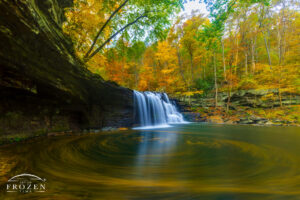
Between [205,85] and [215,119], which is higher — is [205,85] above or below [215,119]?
above

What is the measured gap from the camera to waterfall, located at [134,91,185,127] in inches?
393

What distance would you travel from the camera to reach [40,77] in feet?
12.4

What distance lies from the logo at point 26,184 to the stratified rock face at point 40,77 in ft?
9.73

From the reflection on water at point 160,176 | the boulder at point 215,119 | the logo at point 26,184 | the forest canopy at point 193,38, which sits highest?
the forest canopy at point 193,38

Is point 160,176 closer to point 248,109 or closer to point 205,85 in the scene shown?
point 248,109

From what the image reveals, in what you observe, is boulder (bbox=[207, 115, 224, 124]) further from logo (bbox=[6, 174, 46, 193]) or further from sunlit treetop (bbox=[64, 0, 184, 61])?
logo (bbox=[6, 174, 46, 193])

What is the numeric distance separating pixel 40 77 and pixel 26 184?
137 inches

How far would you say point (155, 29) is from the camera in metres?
8.54

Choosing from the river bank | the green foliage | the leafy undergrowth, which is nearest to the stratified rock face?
the river bank

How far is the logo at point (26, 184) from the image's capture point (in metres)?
1.42

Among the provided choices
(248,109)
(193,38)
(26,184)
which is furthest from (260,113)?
(26,184)

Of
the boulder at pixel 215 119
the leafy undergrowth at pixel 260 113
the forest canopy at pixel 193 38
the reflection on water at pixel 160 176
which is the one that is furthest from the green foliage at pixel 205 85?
the reflection on water at pixel 160 176

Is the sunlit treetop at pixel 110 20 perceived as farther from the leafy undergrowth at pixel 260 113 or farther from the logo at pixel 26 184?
the leafy undergrowth at pixel 260 113

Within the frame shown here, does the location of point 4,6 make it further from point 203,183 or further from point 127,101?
point 127,101
